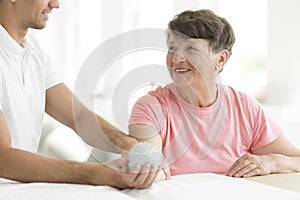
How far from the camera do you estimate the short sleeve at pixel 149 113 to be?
1.82m

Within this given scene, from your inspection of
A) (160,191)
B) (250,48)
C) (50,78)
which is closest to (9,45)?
(50,78)

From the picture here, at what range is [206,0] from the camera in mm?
3062

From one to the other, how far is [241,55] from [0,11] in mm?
1628

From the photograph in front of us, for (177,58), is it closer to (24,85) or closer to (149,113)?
(149,113)

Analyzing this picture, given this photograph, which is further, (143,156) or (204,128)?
(204,128)

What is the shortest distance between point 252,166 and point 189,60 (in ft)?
1.50

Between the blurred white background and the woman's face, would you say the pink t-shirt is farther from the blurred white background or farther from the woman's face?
the blurred white background

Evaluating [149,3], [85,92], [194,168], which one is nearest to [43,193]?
[85,92]

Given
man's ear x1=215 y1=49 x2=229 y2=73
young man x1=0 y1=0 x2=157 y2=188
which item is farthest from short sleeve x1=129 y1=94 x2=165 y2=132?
man's ear x1=215 y1=49 x2=229 y2=73

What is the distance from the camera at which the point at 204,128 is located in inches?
74.3

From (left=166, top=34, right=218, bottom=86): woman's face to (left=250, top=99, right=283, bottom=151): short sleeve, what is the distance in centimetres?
21

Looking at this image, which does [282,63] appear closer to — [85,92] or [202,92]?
[202,92]

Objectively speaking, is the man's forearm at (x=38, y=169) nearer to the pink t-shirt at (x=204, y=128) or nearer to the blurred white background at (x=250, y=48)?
the pink t-shirt at (x=204, y=128)

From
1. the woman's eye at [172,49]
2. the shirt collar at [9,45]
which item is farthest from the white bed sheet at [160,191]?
the woman's eye at [172,49]
